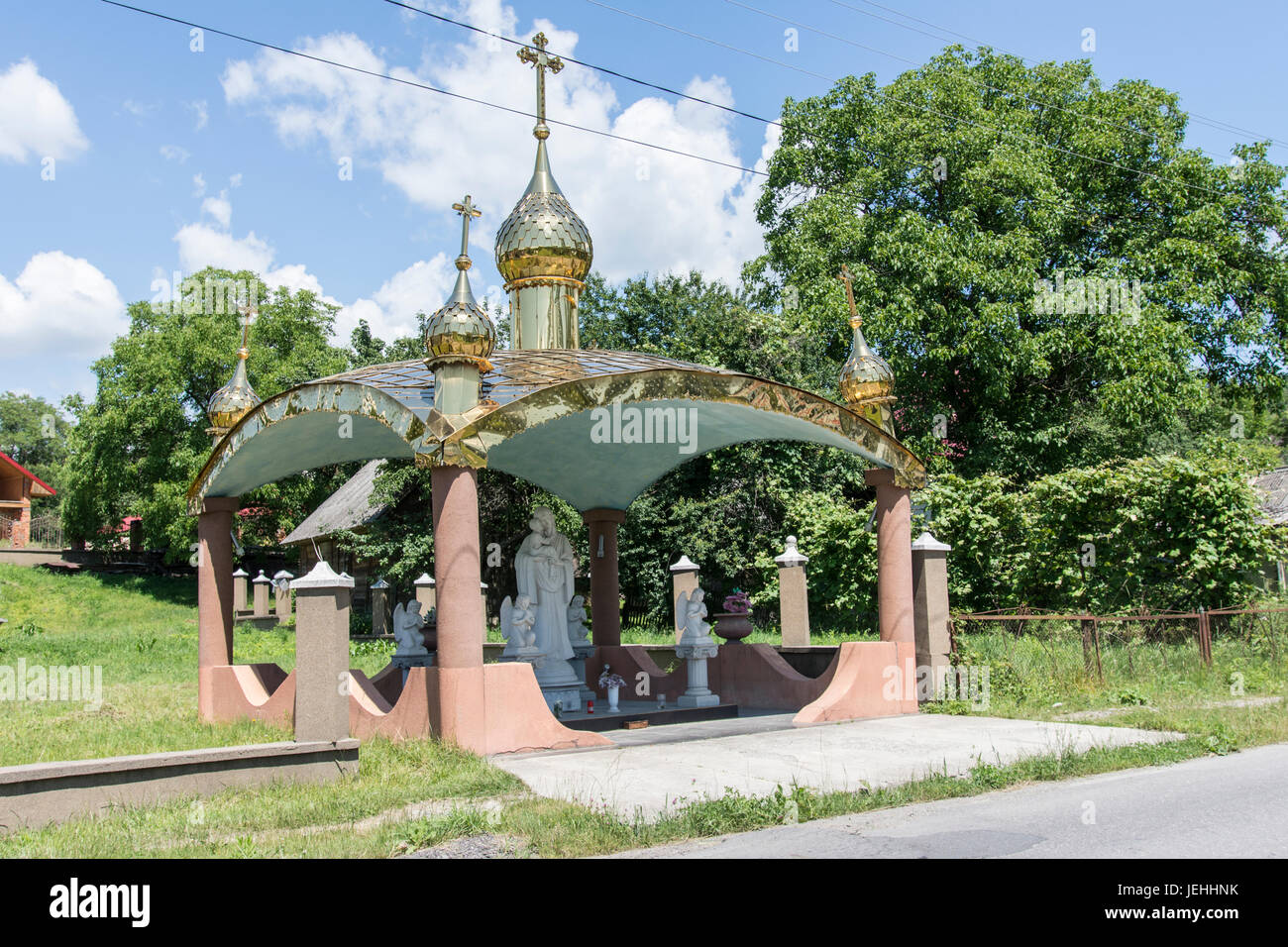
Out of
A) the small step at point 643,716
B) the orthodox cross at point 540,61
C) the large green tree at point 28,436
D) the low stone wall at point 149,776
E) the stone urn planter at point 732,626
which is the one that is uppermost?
the large green tree at point 28,436

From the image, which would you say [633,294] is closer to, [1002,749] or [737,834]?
[1002,749]

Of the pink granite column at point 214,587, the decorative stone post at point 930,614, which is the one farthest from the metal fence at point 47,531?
the decorative stone post at point 930,614

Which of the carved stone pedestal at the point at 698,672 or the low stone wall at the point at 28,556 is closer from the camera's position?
the carved stone pedestal at the point at 698,672

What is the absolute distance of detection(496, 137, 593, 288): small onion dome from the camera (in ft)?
47.7

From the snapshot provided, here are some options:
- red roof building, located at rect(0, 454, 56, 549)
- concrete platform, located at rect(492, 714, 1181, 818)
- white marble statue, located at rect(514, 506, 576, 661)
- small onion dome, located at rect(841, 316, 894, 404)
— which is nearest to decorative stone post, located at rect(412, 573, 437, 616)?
white marble statue, located at rect(514, 506, 576, 661)

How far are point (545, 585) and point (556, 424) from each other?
233 cm

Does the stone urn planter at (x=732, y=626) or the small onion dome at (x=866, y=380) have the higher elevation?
the small onion dome at (x=866, y=380)

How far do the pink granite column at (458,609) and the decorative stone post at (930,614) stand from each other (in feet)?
19.9

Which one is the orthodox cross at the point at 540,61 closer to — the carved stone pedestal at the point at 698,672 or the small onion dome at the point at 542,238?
the small onion dome at the point at 542,238

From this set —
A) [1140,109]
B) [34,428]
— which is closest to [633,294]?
[1140,109]

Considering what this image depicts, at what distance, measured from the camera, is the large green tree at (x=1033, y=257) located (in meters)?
25.2

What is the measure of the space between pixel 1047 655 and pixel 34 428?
276 ft

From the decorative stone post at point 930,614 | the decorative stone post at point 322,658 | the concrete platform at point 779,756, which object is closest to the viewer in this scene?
the concrete platform at point 779,756

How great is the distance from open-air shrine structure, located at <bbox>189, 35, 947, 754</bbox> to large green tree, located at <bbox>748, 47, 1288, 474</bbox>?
12282 millimetres
